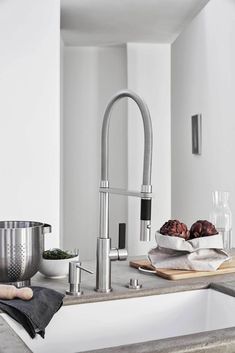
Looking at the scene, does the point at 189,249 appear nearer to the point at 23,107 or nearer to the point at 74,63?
the point at 23,107

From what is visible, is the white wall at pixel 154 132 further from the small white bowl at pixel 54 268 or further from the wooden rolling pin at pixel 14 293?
the wooden rolling pin at pixel 14 293

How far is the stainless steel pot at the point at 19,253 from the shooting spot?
1.28 m

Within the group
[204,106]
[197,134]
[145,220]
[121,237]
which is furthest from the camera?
[197,134]

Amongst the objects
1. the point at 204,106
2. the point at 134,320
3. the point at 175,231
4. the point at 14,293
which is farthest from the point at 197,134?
the point at 14,293

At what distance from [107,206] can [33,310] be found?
1.21 feet

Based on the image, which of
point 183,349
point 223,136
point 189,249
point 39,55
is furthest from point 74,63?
point 183,349

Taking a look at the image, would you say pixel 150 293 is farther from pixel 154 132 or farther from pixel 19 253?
pixel 154 132

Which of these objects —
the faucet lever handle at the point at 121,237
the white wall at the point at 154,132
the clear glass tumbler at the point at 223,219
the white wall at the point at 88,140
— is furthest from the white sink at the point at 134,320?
the white wall at the point at 88,140

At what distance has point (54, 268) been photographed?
1469mm

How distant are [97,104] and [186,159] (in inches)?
54.3

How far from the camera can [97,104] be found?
5.79 meters

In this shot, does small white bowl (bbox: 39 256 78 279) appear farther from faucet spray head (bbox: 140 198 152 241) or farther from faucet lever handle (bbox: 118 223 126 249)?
faucet spray head (bbox: 140 198 152 241)

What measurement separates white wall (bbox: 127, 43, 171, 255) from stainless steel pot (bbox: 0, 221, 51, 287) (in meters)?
4.25

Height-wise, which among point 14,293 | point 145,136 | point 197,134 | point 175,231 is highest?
point 197,134
